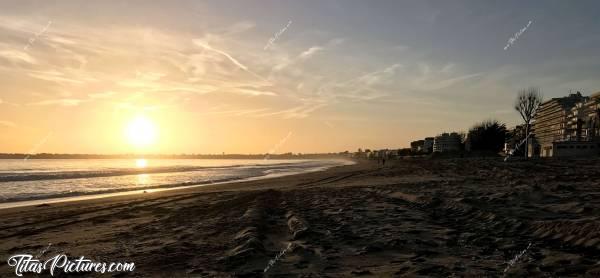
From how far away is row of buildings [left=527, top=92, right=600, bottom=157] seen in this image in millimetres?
73375

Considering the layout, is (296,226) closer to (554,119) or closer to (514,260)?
(514,260)

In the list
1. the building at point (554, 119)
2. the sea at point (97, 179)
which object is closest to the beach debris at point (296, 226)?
the sea at point (97, 179)

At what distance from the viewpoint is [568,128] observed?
107125 millimetres

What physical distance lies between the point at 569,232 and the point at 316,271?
5.12 meters

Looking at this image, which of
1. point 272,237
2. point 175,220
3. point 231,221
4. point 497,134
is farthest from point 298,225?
point 497,134

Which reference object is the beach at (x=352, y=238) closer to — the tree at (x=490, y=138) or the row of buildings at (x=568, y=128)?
the row of buildings at (x=568, y=128)

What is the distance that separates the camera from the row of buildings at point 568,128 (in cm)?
7338

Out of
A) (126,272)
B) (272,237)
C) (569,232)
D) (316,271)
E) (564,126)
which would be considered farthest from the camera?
(564,126)

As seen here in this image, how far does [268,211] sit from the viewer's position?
48.7ft

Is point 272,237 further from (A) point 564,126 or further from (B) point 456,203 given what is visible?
(A) point 564,126

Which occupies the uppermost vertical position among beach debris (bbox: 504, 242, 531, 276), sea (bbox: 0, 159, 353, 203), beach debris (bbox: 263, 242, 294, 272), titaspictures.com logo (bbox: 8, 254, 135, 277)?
beach debris (bbox: 504, 242, 531, 276)

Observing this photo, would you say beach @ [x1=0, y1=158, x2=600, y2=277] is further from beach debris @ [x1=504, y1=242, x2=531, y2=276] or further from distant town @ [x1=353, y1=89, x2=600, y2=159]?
distant town @ [x1=353, y1=89, x2=600, y2=159]

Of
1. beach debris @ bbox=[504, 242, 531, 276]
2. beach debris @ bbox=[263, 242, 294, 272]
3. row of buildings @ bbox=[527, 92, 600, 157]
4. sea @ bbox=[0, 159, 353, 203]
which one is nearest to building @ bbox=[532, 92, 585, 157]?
row of buildings @ bbox=[527, 92, 600, 157]

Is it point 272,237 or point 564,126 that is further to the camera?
point 564,126
